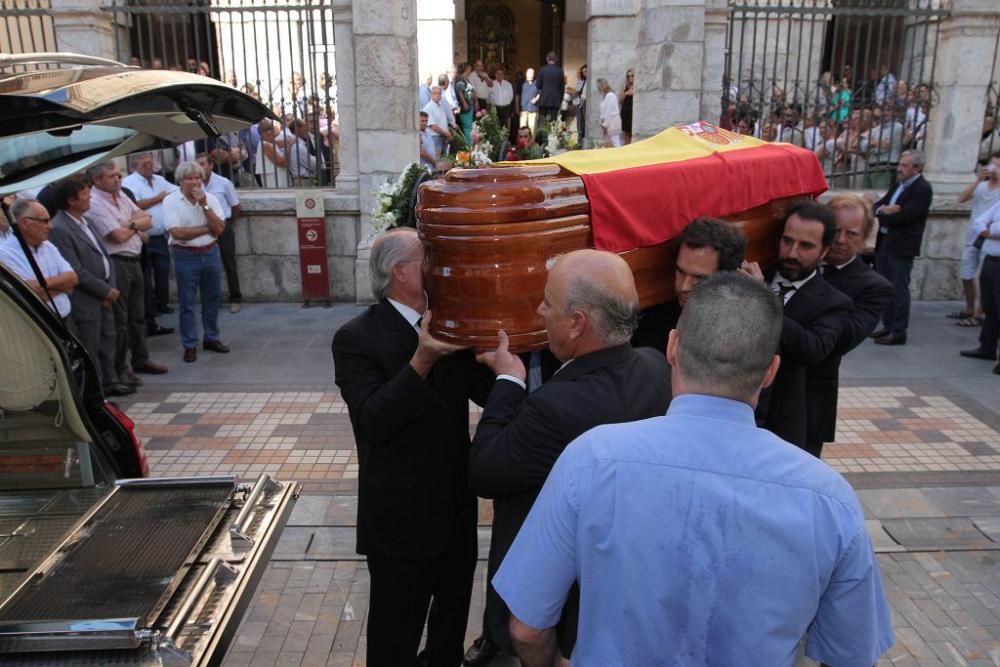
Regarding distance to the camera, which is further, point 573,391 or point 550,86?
point 550,86

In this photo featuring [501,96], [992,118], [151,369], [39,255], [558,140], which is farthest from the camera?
[501,96]

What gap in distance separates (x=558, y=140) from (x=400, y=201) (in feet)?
3.23

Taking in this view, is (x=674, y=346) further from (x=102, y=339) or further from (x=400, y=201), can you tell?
(x=102, y=339)

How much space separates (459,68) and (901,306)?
12049 millimetres

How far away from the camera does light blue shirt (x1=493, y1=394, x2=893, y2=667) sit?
151cm

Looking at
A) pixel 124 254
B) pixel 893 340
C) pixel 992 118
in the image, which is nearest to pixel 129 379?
pixel 124 254

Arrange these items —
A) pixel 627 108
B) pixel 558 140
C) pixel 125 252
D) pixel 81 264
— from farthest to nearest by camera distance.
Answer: pixel 627 108 → pixel 125 252 → pixel 81 264 → pixel 558 140

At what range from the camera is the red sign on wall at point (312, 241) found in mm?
9352

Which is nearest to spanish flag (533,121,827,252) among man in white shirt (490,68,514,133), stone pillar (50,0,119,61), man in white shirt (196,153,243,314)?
man in white shirt (196,153,243,314)

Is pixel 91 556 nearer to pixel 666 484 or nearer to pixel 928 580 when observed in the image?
pixel 666 484

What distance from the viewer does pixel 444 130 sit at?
498 inches

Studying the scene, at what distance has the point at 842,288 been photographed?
3764mm

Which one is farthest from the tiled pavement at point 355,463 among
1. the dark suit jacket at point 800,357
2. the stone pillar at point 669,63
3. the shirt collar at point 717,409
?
the stone pillar at point 669,63

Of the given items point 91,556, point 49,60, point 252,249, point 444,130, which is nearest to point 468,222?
point 49,60
